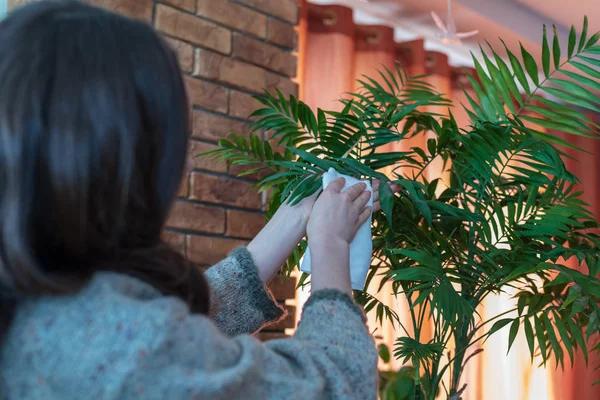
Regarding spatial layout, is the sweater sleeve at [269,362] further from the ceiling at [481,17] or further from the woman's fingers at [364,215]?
the ceiling at [481,17]

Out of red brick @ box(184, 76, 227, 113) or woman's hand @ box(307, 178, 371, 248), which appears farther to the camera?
red brick @ box(184, 76, 227, 113)

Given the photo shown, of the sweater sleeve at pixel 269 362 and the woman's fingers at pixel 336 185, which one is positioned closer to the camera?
the sweater sleeve at pixel 269 362

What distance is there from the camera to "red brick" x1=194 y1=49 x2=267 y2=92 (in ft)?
6.63

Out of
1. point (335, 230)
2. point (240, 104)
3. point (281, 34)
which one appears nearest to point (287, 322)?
point (240, 104)

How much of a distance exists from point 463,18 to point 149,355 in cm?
271

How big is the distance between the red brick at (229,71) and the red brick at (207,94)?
25mm

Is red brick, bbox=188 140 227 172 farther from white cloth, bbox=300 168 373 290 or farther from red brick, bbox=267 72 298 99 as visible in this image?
white cloth, bbox=300 168 373 290

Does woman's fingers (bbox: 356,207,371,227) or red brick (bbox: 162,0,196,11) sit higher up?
red brick (bbox: 162,0,196,11)

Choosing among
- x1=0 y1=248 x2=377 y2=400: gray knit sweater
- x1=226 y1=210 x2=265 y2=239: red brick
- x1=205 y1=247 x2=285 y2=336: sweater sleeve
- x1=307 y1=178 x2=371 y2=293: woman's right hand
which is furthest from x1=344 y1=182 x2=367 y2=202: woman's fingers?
x1=226 y1=210 x2=265 y2=239: red brick

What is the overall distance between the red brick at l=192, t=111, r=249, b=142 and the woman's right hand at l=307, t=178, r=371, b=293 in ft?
2.99

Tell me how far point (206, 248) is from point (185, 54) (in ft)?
1.83

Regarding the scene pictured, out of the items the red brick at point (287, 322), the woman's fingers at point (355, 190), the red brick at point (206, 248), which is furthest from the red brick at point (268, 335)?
the woman's fingers at point (355, 190)

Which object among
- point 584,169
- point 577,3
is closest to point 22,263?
point 577,3

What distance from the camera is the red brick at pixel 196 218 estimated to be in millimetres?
1940
